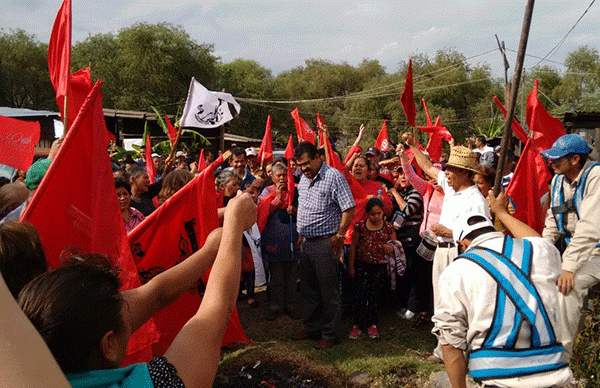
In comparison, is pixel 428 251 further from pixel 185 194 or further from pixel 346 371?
pixel 185 194

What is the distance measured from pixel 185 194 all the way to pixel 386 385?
8.08ft

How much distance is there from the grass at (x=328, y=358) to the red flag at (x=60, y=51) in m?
2.72

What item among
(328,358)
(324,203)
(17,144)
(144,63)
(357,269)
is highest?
(144,63)

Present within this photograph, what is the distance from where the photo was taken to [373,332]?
580 cm

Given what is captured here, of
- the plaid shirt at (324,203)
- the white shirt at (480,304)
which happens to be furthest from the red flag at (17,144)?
the white shirt at (480,304)

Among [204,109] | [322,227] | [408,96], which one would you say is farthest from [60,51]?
[204,109]

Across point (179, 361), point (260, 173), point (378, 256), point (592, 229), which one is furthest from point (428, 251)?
point (179, 361)

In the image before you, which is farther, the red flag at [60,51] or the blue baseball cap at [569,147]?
the blue baseball cap at [569,147]

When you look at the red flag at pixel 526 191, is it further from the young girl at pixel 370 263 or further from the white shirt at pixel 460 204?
the young girl at pixel 370 263

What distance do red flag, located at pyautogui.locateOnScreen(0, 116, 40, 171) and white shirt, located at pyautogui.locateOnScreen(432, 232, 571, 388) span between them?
5.21 m

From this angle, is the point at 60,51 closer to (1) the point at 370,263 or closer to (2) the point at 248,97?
(1) the point at 370,263

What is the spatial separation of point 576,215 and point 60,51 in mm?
4221

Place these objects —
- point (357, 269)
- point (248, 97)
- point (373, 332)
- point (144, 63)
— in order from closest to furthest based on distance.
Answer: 1. point (373, 332)
2. point (357, 269)
3. point (144, 63)
4. point (248, 97)

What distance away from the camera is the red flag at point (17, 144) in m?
6.02
